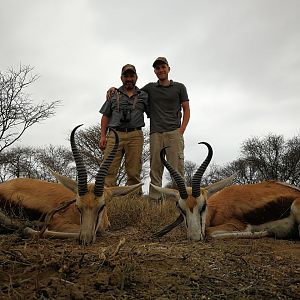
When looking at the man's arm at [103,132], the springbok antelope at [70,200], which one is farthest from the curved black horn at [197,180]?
the man's arm at [103,132]

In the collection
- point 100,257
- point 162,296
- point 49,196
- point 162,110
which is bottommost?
point 162,296

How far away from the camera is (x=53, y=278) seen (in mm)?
2135

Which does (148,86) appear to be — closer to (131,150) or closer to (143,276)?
(131,150)

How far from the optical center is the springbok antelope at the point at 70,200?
13.9ft

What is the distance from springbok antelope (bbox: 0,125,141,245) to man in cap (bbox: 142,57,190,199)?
67.9 inches

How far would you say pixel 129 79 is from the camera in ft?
21.7

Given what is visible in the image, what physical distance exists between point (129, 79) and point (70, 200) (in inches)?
109

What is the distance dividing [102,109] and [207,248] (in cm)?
395

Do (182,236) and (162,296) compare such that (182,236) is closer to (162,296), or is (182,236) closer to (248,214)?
(248,214)

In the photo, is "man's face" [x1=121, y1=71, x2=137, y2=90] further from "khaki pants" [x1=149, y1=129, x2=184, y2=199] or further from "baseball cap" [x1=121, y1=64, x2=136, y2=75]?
"khaki pants" [x1=149, y1=129, x2=184, y2=199]

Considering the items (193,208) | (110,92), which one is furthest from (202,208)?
(110,92)

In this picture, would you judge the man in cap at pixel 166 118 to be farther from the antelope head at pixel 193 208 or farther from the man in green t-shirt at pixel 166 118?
the antelope head at pixel 193 208

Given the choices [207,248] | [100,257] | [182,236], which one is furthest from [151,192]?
[100,257]

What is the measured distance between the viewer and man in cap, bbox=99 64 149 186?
21.4 ft
